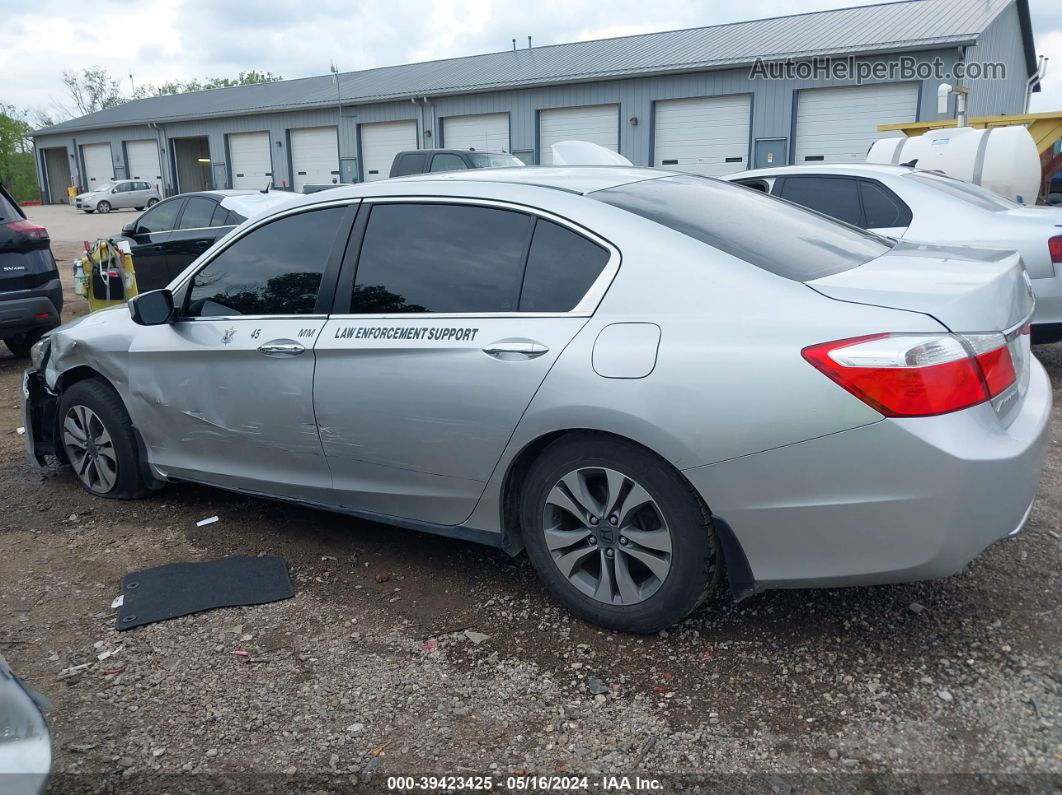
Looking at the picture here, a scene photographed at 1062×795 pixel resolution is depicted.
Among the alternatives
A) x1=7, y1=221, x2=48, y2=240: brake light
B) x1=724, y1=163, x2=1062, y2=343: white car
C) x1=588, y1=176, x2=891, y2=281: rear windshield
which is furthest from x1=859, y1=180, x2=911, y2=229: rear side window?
x1=7, y1=221, x2=48, y2=240: brake light

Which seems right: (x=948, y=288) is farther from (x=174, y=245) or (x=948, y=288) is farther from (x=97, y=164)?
(x=97, y=164)

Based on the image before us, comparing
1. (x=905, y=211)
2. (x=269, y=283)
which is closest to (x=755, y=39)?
(x=905, y=211)

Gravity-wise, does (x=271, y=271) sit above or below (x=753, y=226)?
below

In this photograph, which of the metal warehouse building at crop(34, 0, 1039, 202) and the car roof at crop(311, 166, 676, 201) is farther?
the metal warehouse building at crop(34, 0, 1039, 202)

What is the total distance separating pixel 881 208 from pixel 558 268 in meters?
4.33

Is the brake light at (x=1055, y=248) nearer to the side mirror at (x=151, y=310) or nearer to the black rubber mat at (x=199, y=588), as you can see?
the black rubber mat at (x=199, y=588)

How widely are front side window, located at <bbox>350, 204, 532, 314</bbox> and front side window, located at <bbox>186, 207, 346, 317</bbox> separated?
26 centimetres

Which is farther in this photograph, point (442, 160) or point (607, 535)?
point (442, 160)

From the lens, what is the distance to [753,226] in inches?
128

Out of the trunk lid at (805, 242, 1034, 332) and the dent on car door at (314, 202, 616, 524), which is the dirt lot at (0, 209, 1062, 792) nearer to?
the dent on car door at (314, 202, 616, 524)

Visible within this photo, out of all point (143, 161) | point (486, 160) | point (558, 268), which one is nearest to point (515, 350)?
point (558, 268)

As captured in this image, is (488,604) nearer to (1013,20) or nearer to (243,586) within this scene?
(243,586)

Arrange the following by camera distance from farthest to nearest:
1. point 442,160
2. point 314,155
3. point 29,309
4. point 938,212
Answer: point 314,155, point 442,160, point 29,309, point 938,212

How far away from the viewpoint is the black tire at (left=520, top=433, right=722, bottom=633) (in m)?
2.84
